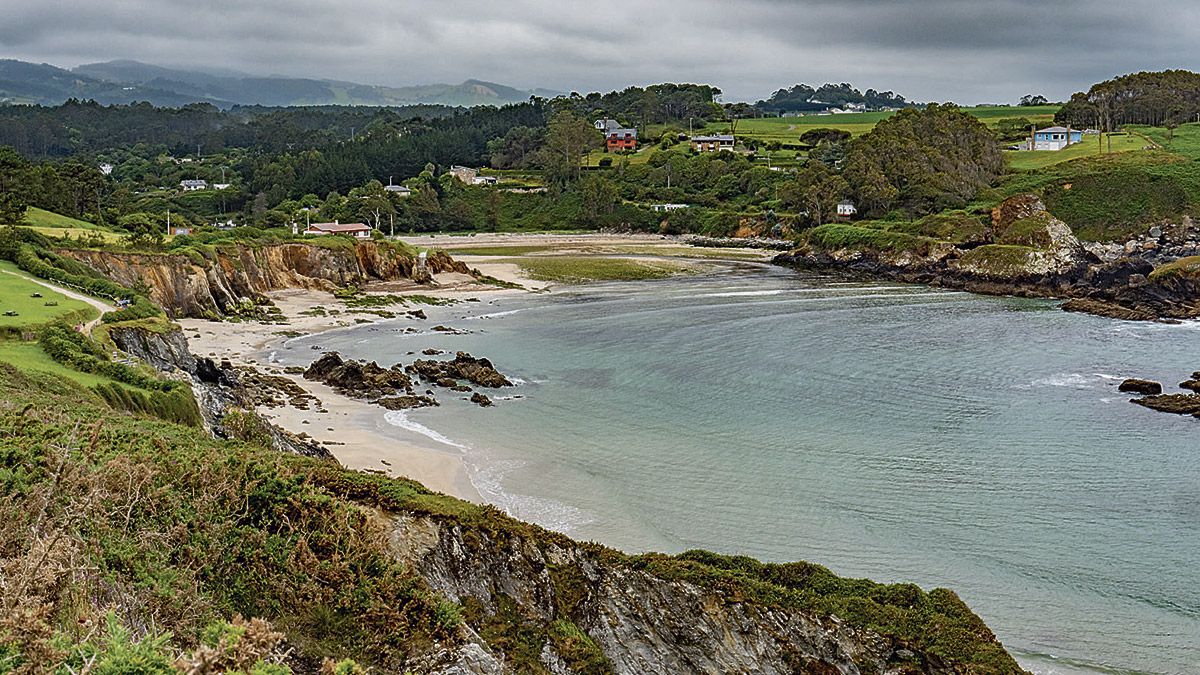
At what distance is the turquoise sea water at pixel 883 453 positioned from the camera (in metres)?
16.9

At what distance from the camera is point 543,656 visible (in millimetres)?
10570

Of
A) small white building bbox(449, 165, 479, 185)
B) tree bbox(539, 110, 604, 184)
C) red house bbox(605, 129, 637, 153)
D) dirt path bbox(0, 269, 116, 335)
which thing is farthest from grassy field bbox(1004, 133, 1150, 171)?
dirt path bbox(0, 269, 116, 335)

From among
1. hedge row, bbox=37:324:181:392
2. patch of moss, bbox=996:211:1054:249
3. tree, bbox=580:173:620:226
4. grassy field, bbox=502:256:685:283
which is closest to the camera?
hedge row, bbox=37:324:181:392

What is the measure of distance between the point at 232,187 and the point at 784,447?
330ft

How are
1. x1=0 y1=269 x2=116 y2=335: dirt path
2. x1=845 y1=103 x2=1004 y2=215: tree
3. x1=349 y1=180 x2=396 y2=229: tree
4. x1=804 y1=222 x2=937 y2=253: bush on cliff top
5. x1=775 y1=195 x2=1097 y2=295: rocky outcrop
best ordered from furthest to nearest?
x1=349 y1=180 x2=396 y2=229: tree → x1=845 y1=103 x2=1004 y2=215: tree → x1=804 y1=222 x2=937 y2=253: bush on cliff top → x1=775 y1=195 x2=1097 y2=295: rocky outcrop → x1=0 y1=269 x2=116 y2=335: dirt path

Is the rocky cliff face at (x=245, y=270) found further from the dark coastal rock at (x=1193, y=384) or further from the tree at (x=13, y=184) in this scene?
the dark coastal rock at (x=1193, y=384)

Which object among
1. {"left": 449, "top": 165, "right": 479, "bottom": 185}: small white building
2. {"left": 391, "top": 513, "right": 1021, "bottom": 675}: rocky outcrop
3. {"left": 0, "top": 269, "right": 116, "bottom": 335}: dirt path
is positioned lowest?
{"left": 391, "top": 513, "right": 1021, "bottom": 675}: rocky outcrop

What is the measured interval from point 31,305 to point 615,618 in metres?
23.5

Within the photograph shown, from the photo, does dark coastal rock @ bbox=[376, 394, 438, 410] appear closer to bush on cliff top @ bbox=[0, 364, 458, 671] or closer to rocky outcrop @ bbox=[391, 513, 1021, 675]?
bush on cliff top @ bbox=[0, 364, 458, 671]

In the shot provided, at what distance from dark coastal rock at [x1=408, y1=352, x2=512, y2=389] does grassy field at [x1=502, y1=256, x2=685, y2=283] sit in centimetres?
3002

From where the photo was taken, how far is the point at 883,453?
80.0ft

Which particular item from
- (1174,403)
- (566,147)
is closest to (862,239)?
(1174,403)

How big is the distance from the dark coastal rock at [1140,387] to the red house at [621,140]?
10339 centimetres

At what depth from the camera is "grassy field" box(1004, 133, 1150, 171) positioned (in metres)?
92.5
